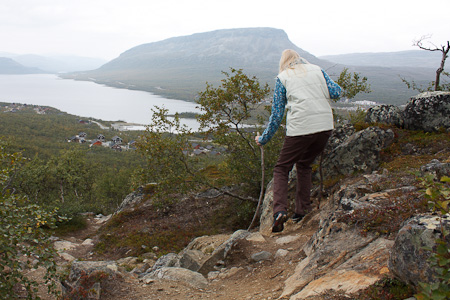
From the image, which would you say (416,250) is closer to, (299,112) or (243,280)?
(299,112)

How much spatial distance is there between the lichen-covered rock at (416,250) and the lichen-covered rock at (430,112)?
26.3ft

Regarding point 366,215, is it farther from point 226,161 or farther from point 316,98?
point 226,161

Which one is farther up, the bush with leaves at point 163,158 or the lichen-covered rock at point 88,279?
the bush with leaves at point 163,158

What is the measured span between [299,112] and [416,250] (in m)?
2.58

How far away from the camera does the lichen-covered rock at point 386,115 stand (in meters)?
10.6

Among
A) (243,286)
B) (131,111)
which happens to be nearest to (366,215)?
(243,286)

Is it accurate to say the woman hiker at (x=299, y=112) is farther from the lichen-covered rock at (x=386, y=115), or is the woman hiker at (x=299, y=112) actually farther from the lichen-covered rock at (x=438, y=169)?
the lichen-covered rock at (x=386, y=115)

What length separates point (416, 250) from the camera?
2.94m

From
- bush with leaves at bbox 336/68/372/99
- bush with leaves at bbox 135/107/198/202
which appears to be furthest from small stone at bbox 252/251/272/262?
bush with leaves at bbox 336/68/372/99

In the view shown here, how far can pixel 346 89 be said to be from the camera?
48.9 ft

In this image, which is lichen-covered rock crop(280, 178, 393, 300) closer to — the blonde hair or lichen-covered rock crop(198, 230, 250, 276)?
lichen-covered rock crop(198, 230, 250, 276)

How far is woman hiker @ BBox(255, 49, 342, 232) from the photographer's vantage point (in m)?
4.93

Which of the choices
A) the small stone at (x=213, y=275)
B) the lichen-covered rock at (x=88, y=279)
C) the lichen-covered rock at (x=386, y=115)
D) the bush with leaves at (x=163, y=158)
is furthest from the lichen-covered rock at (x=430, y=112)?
the lichen-covered rock at (x=88, y=279)

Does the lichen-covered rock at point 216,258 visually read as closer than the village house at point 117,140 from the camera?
Yes
